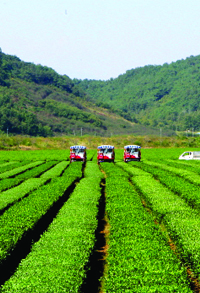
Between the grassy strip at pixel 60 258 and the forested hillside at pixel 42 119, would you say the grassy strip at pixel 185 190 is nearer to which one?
the grassy strip at pixel 60 258

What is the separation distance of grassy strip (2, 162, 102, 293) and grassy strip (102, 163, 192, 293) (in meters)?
0.83

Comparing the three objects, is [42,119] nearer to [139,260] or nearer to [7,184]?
[7,184]

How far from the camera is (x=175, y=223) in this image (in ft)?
47.4

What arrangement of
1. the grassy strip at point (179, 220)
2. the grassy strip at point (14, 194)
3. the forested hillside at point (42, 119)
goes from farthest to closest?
the forested hillside at point (42, 119)
the grassy strip at point (14, 194)
the grassy strip at point (179, 220)

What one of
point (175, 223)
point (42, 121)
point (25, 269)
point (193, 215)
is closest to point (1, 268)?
point (25, 269)

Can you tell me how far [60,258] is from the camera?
10.9 m

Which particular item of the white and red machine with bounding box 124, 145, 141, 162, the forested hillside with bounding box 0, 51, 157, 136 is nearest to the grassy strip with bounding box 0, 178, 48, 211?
the white and red machine with bounding box 124, 145, 141, 162

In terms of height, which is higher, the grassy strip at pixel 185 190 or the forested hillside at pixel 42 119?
the forested hillside at pixel 42 119

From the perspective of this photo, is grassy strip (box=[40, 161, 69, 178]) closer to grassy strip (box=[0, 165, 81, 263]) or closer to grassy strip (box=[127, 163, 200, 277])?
grassy strip (box=[0, 165, 81, 263])

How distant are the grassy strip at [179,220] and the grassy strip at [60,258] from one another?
299 cm

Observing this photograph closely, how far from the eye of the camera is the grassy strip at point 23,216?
41.2 feet

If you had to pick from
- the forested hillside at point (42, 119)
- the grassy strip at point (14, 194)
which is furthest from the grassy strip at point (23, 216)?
the forested hillside at point (42, 119)

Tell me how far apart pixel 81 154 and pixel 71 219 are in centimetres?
3684

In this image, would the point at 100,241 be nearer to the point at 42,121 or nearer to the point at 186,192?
the point at 186,192
